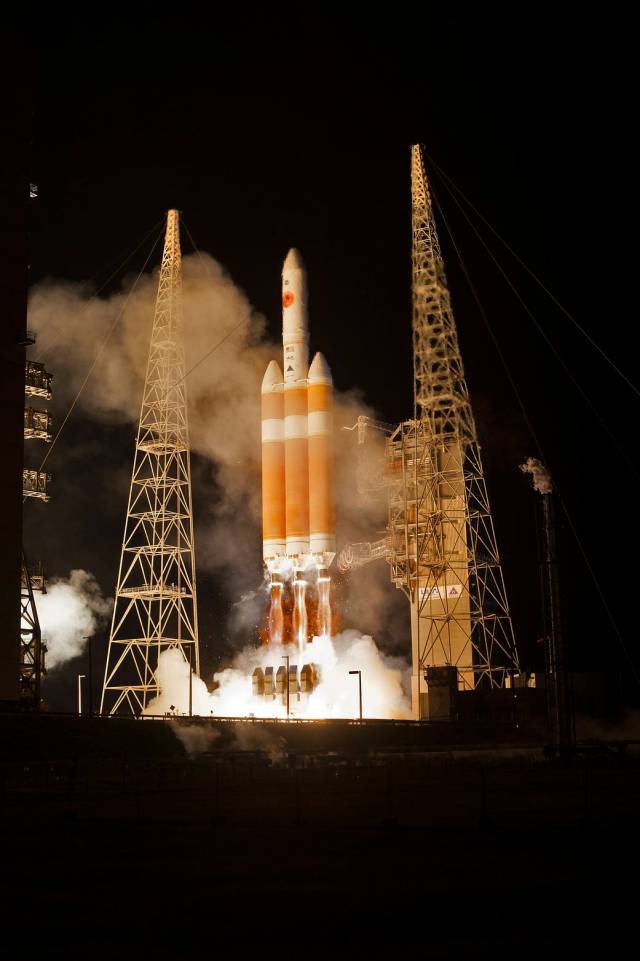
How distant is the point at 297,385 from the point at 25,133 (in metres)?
22.6

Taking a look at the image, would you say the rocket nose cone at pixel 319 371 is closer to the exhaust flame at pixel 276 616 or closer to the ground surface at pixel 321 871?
the exhaust flame at pixel 276 616

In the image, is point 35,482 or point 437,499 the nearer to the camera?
point 35,482

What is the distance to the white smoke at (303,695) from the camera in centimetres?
6594

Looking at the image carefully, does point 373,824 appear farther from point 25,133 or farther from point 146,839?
point 25,133

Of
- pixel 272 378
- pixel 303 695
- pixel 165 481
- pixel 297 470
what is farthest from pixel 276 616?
pixel 272 378

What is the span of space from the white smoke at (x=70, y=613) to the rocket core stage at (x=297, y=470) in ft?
62.1

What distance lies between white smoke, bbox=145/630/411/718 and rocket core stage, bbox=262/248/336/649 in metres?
1.64

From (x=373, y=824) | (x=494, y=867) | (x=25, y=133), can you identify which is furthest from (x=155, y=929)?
(x=25, y=133)

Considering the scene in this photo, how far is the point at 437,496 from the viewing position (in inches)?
2753

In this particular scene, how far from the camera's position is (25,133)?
52.9m

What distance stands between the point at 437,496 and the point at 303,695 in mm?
14955

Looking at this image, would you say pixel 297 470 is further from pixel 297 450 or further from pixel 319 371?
pixel 319 371

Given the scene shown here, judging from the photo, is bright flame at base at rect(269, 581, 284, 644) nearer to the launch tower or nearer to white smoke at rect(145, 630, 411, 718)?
white smoke at rect(145, 630, 411, 718)

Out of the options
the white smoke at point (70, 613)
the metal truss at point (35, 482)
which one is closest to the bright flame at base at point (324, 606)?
the metal truss at point (35, 482)
